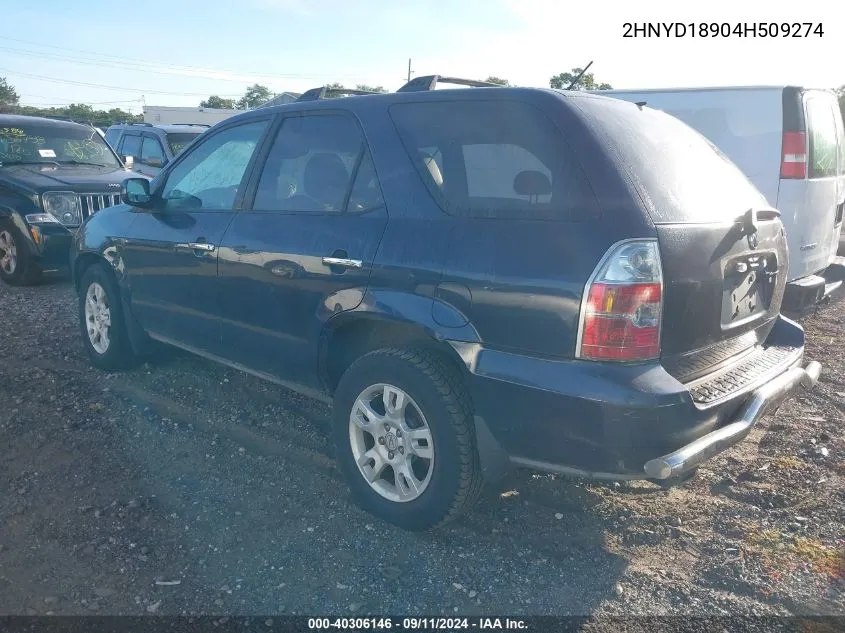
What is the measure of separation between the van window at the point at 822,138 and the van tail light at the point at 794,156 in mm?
101

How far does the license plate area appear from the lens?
3.06 meters

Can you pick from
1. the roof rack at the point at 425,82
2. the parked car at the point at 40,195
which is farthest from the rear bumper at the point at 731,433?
the parked car at the point at 40,195

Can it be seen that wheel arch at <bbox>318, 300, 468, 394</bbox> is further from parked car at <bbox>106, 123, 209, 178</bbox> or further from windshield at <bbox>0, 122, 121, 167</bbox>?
parked car at <bbox>106, 123, 209, 178</bbox>

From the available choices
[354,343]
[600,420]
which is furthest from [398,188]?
[600,420]

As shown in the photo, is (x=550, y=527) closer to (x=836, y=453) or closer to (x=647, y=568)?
(x=647, y=568)

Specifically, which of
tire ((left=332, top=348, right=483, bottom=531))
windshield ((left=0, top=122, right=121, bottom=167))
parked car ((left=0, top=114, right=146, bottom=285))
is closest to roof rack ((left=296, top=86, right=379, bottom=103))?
tire ((left=332, top=348, right=483, bottom=531))

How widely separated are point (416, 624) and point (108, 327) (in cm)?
354

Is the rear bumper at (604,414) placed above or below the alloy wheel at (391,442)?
above

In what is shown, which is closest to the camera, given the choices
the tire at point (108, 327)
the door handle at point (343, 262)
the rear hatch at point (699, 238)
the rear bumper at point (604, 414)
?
the rear bumper at point (604, 414)

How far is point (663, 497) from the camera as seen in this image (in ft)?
12.2

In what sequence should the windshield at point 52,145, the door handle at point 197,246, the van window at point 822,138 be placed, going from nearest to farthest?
the door handle at point 197,246
the van window at point 822,138
the windshield at point 52,145

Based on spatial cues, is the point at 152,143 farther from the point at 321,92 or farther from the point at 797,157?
the point at 797,157

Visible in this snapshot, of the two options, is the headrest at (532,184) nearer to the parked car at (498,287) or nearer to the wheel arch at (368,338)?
the parked car at (498,287)

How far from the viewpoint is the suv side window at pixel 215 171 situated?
4230 mm
